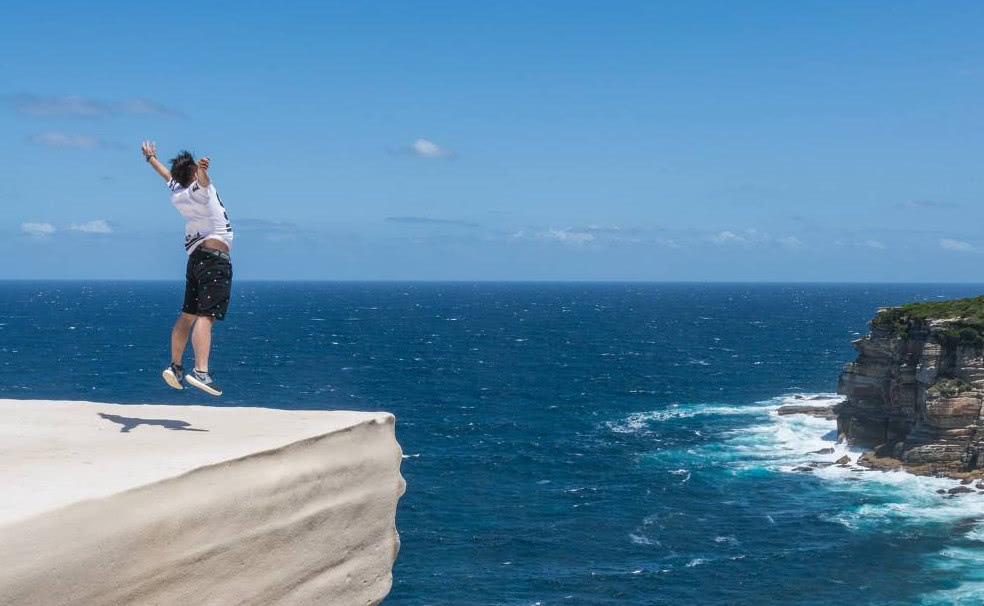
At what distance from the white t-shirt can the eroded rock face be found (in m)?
55.6

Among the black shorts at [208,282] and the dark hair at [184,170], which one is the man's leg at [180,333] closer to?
the black shorts at [208,282]

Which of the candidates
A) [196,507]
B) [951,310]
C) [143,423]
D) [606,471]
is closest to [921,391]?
[951,310]

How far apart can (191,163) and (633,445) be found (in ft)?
211

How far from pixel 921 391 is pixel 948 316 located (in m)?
5.90

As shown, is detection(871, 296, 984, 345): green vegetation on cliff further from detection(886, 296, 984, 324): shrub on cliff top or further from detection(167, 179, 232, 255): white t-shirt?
detection(167, 179, 232, 255): white t-shirt

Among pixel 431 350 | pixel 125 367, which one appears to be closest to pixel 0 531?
pixel 125 367

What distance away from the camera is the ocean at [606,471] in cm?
4275

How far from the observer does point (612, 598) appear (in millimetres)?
41031

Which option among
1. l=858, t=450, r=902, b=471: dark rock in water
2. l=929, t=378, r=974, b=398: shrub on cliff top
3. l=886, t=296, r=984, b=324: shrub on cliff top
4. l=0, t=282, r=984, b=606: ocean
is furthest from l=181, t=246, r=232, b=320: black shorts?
l=886, t=296, r=984, b=324: shrub on cliff top

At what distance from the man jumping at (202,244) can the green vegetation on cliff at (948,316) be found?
192 ft

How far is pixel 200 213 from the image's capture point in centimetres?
831

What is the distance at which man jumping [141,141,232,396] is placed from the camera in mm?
8250

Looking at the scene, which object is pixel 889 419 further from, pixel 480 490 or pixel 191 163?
pixel 191 163

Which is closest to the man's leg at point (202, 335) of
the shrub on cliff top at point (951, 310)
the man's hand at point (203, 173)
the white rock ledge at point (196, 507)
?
the white rock ledge at point (196, 507)
